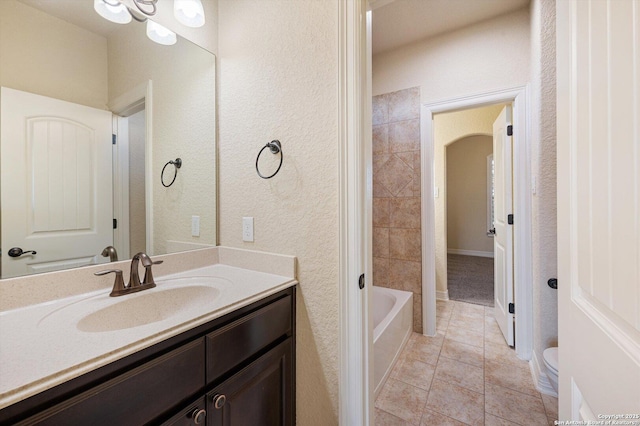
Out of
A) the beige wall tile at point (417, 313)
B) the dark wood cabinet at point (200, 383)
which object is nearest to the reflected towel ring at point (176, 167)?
the dark wood cabinet at point (200, 383)

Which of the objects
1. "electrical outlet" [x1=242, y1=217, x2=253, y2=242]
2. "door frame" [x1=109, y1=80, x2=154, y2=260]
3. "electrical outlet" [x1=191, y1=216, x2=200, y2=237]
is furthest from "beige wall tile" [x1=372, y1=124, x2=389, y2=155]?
"door frame" [x1=109, y1=80, x2=154, y2=260]

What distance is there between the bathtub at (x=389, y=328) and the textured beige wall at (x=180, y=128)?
1234 mm

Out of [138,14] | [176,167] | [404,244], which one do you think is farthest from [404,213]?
[138,14]

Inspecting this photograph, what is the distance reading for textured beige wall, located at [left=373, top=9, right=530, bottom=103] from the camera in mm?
2027

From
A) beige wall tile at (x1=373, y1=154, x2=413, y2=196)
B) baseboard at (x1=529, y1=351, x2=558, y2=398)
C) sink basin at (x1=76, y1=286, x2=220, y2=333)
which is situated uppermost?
beige wall tile at (x1=373, y1=154, x2=413, y2=196)

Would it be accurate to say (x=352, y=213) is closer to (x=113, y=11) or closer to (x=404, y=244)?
(x=113, y=11)

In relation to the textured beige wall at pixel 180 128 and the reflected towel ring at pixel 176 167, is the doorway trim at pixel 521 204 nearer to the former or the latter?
the textured beige wall at pixel 180 128

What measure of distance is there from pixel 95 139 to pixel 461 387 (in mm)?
2409

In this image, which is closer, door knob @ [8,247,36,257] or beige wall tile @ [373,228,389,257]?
door knob @ [8,247,36,257]

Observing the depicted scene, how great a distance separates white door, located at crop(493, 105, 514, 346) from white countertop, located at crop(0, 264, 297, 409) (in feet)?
6.61

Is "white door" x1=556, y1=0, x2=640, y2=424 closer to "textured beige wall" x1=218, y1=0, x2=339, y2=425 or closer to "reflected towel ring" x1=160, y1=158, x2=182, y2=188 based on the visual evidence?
"textured beige wall" x1=218, y1=0, x2=339, y2=425

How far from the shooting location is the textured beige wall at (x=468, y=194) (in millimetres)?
5570

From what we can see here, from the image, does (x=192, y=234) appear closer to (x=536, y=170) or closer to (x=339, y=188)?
(x=339, y=188)

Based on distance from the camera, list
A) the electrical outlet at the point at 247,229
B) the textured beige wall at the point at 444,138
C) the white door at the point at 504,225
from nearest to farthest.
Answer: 1. the electrical outlet at the point at 247,229
2. the white door at the point at 504,225
3. the textured beige wall at the point at 444,138
